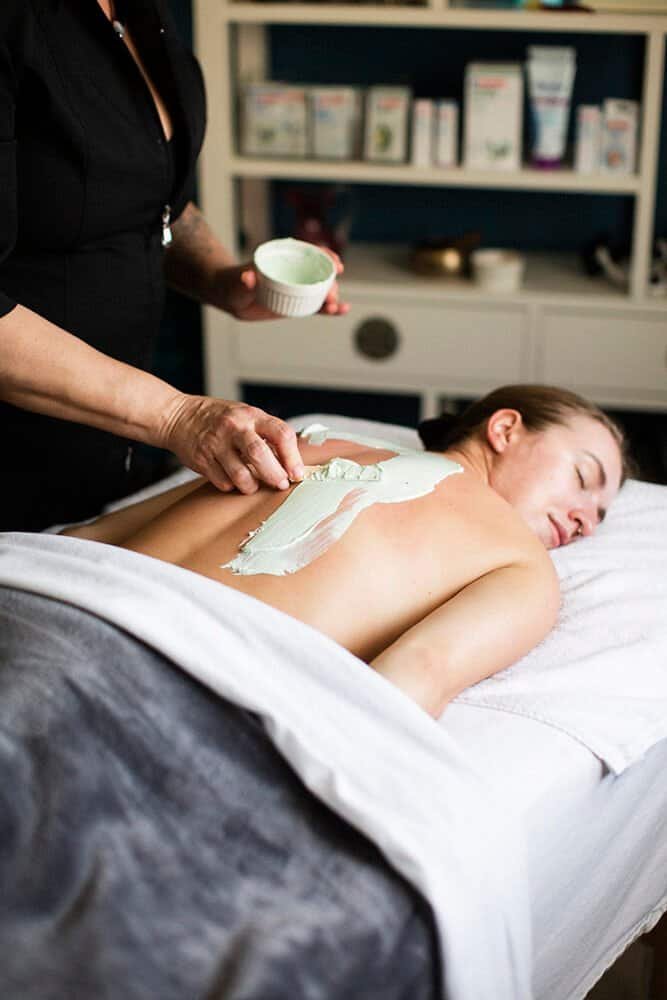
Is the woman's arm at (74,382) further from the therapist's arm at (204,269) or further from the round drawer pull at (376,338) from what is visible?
the round drawer pull at (376,338)

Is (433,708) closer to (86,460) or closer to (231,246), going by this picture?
(86,460)

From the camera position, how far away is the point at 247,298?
6.04 feet

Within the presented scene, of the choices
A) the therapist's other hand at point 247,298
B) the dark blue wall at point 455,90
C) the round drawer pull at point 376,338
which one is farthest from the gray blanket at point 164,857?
the dark blue wall at point 455,90

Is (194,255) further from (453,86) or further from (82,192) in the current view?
(453,86)

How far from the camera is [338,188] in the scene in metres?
3.55

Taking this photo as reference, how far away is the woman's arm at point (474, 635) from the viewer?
4.23 ft

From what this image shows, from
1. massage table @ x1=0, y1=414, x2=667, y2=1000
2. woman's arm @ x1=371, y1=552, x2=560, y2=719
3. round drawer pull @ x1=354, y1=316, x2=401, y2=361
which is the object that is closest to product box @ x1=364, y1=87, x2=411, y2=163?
round drawer pull @ x1=354, y1=316, x2=401, y2=361

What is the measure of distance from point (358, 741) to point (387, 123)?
7.75 ft

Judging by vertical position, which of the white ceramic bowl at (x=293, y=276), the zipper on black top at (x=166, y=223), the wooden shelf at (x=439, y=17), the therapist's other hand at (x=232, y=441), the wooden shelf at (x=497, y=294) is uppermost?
the wooden shelf at (x=439, y=17)

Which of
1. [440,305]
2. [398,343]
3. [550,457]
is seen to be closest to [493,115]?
[440,305]

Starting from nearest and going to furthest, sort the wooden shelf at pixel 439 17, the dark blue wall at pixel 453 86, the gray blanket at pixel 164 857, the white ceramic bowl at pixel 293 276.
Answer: the gray blanket at pixel 164 857 → the white ceramic bowl at pixel 293 276 → the wooden shelf at pixel 439 17 → the dark blue wall at pixel 453 86

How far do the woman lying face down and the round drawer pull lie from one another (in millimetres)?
1567

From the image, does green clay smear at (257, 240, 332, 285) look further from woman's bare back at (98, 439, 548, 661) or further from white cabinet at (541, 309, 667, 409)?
white cabinet at (541, 309, 667, 409)

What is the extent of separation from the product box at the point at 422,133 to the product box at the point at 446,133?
2cm
